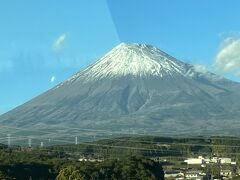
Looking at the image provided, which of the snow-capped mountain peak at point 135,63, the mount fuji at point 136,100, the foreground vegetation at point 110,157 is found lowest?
the foreground vegetation at point 110,157

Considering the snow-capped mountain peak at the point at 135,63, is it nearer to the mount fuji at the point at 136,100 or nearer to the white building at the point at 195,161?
the mount fuji at the point at 136,100

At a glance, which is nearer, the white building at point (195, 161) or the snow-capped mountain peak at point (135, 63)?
the white building at point (195, 161)

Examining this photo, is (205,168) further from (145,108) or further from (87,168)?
(145,108)

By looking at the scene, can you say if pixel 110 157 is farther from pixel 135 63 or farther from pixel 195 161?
pixel 135 63

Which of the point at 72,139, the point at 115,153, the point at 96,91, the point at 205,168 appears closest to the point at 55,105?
the point at 96,91

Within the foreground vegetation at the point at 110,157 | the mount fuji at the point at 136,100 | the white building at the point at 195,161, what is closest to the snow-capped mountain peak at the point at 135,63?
the mount fuji at the point at 136,100

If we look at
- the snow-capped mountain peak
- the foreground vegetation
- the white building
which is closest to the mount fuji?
the snow-capped mountain peak

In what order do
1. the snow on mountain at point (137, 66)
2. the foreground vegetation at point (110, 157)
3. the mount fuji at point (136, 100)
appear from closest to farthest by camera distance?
the foreground vegetation at point (110, 157) → the mount fuji at point (136, 100) → the snow on mountain at point (137, 66)

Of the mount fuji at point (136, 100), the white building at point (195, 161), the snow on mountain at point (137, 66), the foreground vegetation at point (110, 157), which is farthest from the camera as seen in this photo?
the snow on mountain at point (137, 66)
